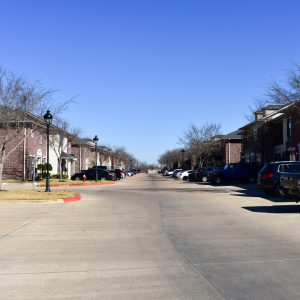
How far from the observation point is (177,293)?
6.25 meters

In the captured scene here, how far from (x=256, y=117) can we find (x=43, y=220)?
3628cm

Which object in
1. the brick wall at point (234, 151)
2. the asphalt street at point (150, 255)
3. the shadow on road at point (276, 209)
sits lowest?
the asphalt street at point (150, 255)

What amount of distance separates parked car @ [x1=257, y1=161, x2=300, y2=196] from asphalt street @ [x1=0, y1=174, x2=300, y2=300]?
234 inches

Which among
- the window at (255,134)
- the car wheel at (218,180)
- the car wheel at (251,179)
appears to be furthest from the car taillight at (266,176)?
the window at (255,134)

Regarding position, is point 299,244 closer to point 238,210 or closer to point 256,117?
point 238,210

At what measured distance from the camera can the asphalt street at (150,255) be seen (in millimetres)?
6461

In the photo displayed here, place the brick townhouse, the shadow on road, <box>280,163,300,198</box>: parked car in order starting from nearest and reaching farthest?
<box>280,163,300,198</box>: parked car < the shadow on road < the brick townhouse

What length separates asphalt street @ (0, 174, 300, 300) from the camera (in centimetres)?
646

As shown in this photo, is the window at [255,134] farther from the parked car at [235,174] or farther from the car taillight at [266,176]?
the car taillight at [266,176]

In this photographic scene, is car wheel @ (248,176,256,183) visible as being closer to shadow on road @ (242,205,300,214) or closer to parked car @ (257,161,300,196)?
parked car @ (257,161,300,196)

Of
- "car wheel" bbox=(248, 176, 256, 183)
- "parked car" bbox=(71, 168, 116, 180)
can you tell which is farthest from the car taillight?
"parked car" bbox=(71, 168, 116, 180)

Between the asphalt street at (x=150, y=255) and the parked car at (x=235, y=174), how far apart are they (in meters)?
23.6

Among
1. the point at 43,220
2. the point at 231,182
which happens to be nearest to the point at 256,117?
the point at 231,182

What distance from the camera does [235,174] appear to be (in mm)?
40125
